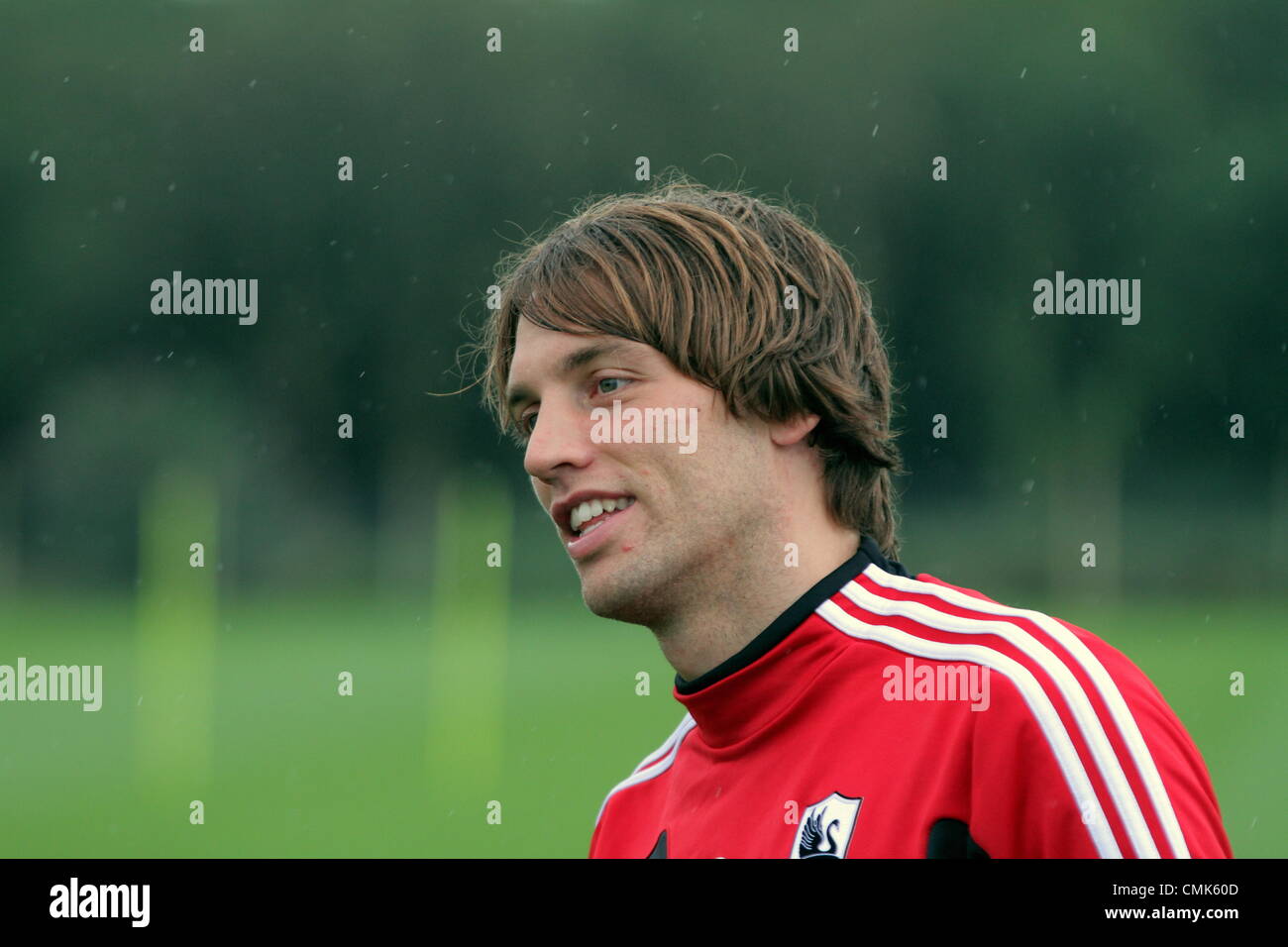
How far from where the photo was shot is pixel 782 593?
3076 mm

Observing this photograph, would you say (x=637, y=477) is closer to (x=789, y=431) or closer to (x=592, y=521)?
(x=592, y=521)

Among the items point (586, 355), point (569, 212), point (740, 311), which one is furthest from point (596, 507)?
point (569, 212)

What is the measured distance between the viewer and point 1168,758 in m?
2.40

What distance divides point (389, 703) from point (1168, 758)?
22927 mm

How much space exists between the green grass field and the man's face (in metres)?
10.4

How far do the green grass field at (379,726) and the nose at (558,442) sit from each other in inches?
408

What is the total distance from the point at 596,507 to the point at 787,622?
0.47 metres

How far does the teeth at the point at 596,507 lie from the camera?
123 inches

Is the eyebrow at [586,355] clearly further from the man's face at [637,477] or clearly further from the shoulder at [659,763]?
the shoulder at [659,763]

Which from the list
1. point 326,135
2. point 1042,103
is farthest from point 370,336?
point 1042,103

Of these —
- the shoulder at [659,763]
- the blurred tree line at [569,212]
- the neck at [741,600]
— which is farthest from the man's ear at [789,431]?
the blurred tree line at [569,212]

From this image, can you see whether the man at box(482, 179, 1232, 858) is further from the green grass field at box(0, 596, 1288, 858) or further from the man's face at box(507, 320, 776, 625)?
the green grass field at box(0, 596, 1288, 858)

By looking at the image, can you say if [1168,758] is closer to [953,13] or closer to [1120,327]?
[1120,327]
